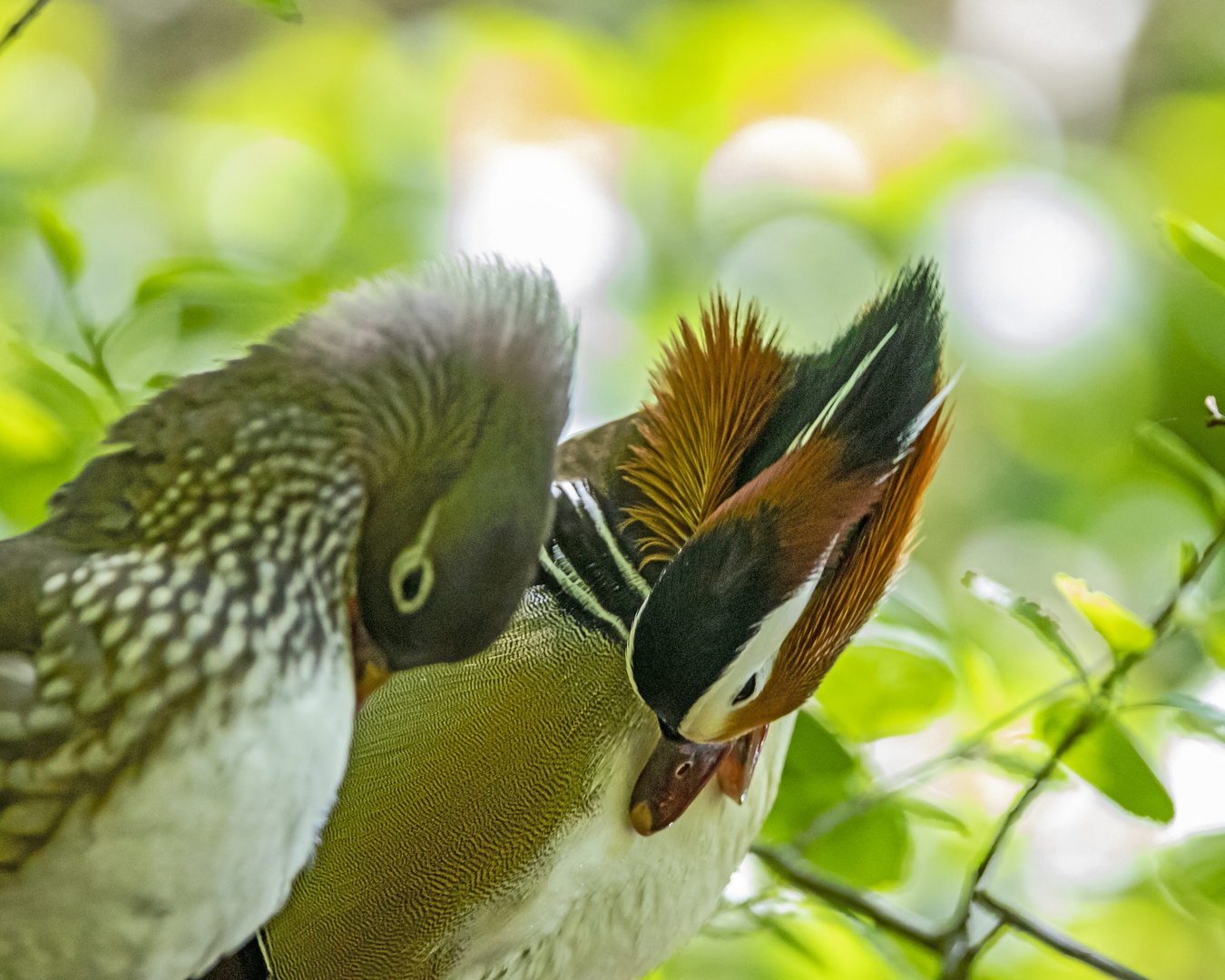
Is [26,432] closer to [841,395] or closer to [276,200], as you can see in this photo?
[841,395]

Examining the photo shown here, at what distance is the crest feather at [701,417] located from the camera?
0.28 meters

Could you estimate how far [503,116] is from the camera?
2.92 ft

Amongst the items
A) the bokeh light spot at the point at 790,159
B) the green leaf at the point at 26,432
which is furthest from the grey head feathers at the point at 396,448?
the bokeh light spot at the point at 790,159

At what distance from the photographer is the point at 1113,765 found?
36cm

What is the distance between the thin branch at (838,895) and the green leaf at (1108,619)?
5.3 inches

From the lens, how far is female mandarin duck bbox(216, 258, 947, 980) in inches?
10.1

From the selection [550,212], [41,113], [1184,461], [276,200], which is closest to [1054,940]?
[1184,461]

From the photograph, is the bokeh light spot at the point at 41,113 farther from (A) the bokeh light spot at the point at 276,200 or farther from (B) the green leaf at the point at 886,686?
(B) the green leaf at the point at 886,686

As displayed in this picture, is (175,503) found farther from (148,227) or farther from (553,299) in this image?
(148,227)

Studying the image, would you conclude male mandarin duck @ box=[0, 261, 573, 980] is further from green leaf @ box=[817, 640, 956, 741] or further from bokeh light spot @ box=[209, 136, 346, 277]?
bokeh light spot @ box=[209, 136, 346, 277]

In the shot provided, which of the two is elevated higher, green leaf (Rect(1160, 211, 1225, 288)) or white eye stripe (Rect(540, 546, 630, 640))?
green leaf (Rect(1160, 211, 1225, 288))

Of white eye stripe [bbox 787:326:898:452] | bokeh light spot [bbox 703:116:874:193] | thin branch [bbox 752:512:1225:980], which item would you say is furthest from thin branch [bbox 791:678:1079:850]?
bokeh light spot [bbox 703:116:874:193]

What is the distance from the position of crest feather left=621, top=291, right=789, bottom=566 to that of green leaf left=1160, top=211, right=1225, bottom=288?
13cm

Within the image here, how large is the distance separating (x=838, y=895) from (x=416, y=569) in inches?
10.4
